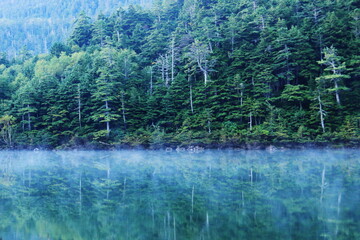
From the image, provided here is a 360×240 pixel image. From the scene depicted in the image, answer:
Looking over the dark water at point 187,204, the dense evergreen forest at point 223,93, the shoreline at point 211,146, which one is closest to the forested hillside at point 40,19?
the dense evergreen forest at point 223,93

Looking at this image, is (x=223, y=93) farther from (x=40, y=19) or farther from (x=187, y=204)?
(x=40, y=19)

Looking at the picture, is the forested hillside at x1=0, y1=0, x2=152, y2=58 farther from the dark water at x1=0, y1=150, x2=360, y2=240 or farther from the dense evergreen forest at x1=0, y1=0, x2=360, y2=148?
the dark water at x1=0, y1=150, x2=360, y2=240

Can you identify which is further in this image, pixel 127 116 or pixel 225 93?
pixel 127 116

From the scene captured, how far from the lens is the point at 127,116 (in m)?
27.7

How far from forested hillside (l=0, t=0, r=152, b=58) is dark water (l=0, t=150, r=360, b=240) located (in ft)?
232

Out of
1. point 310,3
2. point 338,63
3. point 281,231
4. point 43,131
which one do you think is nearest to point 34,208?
point 281,231

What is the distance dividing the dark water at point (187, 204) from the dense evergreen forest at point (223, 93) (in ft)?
32.8

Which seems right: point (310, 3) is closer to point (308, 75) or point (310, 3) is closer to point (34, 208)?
point (308, 75)

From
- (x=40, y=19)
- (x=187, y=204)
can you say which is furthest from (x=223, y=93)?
(x=40, y=19)

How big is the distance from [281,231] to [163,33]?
126ft

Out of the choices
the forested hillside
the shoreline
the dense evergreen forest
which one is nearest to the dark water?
the shoreline

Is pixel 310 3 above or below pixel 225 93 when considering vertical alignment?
above

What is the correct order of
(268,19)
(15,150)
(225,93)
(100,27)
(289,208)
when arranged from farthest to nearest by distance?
A: (100,27) < (268,19) < (15,150) < (225,93) < (289,208)

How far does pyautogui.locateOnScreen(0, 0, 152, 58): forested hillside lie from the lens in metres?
80.3
